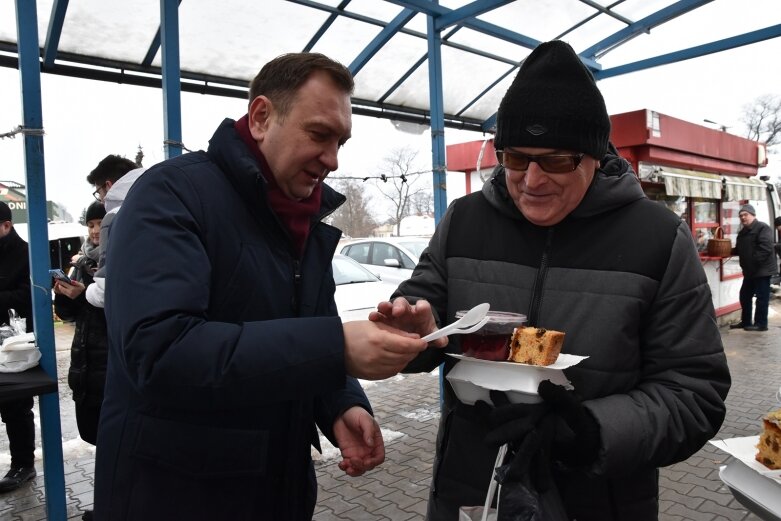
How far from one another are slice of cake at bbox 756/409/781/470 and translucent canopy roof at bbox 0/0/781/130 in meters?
3.68

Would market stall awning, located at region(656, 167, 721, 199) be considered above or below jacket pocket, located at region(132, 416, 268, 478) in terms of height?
above

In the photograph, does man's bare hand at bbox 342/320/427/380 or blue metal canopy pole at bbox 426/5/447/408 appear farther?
blue metal canopy pole at bbox 426/5/447/408

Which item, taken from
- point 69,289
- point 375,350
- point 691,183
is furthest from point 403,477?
point 691,183

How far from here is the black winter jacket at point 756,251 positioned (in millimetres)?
10133

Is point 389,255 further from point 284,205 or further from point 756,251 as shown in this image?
point 284,205

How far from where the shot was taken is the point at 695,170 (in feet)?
34.3

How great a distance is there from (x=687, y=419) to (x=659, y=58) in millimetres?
5675

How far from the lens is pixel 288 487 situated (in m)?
1.61

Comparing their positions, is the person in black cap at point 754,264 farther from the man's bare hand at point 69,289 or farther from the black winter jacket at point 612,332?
the man's bare hand at point 69,289

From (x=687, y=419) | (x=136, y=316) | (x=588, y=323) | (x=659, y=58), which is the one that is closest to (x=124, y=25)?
(x=136, y=316)

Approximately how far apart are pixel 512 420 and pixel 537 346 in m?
0.19

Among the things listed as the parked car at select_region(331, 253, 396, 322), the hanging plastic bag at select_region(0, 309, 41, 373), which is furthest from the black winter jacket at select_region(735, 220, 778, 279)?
the hanging plastic bag at select_region(0, 309, 41, 373)

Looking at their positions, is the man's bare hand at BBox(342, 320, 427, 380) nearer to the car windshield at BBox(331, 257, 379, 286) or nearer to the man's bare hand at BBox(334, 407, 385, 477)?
the man's bare hand at BBox(334, 407, 385, 477)

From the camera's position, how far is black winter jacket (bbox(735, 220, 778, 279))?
10133 millimetres
